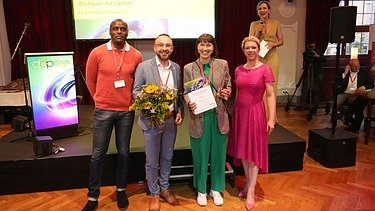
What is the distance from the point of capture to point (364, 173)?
11.2 feet

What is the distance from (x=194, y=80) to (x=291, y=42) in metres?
4.46

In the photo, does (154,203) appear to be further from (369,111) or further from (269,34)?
(369,111)

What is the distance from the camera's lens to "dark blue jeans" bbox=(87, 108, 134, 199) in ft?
8.38

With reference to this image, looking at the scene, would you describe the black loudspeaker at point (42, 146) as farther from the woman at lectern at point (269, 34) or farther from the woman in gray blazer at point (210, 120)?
the woman at lectern at point (269, 34)

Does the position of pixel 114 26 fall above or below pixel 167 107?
above

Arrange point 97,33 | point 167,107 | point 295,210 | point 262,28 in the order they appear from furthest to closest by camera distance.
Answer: point 97,33 < point 262,28 < point 295,210 < point 167,107

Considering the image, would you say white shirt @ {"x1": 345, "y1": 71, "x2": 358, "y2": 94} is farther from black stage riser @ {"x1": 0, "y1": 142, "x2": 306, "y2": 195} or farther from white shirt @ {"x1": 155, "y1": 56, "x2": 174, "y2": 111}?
white shirt @ {"x1": 155, "y1": 56, "x2": 174, "y2": 111}

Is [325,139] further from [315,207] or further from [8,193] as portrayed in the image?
[8,193]

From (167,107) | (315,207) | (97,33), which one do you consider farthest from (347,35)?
(97,33)

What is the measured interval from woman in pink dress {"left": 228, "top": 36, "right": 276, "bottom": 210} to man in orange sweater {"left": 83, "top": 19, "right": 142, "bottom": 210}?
2.78ft

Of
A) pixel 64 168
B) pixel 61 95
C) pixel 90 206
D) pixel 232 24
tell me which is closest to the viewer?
pixel 90 206

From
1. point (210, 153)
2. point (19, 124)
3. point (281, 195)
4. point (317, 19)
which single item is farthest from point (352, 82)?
point (19, 124)

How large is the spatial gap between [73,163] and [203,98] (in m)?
1.42

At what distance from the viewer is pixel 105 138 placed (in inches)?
102
